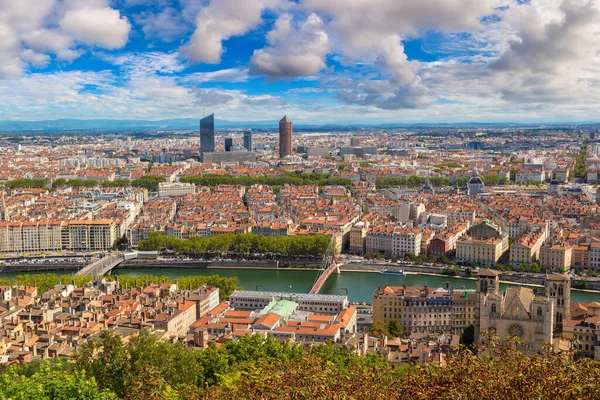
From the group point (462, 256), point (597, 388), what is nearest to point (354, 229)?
point (462, 256)

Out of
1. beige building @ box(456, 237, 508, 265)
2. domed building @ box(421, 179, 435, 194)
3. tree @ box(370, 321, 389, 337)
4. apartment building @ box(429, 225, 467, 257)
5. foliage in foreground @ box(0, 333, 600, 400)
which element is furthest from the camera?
domed building @ box(421, 179, 435, 194)

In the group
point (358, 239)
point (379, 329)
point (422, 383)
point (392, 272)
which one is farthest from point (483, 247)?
point (422, 383)

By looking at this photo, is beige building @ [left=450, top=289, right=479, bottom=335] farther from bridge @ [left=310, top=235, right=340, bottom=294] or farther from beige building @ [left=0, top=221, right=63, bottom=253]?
beige building @ [left=0, top=221, right=63, bottom=253]

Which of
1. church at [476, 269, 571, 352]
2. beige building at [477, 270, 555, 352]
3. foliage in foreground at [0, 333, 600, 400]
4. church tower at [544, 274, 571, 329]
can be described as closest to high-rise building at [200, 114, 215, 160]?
church tower at [544, 274, 571, 329]

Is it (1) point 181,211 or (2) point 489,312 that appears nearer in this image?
(2) point 489,312

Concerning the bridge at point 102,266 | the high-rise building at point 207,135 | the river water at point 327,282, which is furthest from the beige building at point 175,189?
the high-rise building at point 207,135

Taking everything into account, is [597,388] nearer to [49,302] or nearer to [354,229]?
[49,302]
